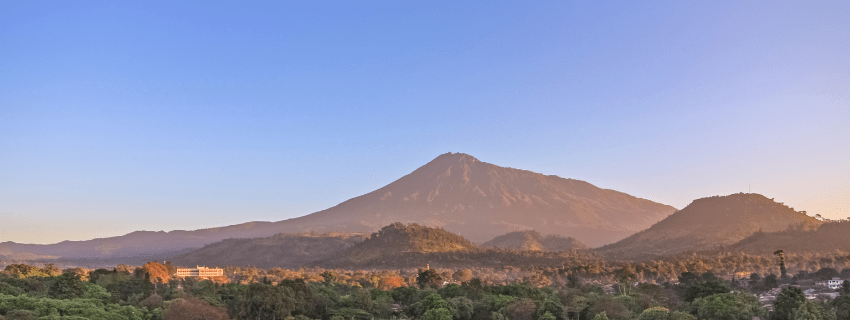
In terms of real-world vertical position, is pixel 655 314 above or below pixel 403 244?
below

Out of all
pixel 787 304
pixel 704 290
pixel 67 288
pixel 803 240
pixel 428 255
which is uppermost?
pixel 803 240

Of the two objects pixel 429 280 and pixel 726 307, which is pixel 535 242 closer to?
pixel 429 280

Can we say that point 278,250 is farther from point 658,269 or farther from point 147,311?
point 147,311

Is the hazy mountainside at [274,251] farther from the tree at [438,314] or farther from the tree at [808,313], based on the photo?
the tree at [808,313]

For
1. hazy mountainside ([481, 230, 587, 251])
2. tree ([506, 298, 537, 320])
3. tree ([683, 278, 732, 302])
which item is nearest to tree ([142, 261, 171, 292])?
tree ([506, 298, 537, 320])

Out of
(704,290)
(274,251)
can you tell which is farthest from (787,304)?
(274,251)

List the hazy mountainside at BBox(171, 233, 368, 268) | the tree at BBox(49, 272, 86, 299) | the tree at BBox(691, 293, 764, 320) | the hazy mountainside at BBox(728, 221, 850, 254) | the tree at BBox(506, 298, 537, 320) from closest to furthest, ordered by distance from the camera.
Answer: the tree at BBox(691, 293, 764, 320) → the tree at BBox(506, 298, 537, 320) → the tree at BBox(49, 272, 86, 299) → the hazy mountainside at BBox(728, 221, 850, 254) → the hazy mountainside at BBox(171, 233, 368, 268)

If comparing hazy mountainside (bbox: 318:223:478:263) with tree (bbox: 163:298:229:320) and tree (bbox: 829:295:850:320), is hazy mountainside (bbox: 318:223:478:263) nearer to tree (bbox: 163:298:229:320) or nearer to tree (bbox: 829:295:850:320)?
tree (bbox: 163:298:229:320)

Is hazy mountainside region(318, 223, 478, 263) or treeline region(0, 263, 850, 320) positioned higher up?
hazy mountainside region(318, 223, 478, 263)
